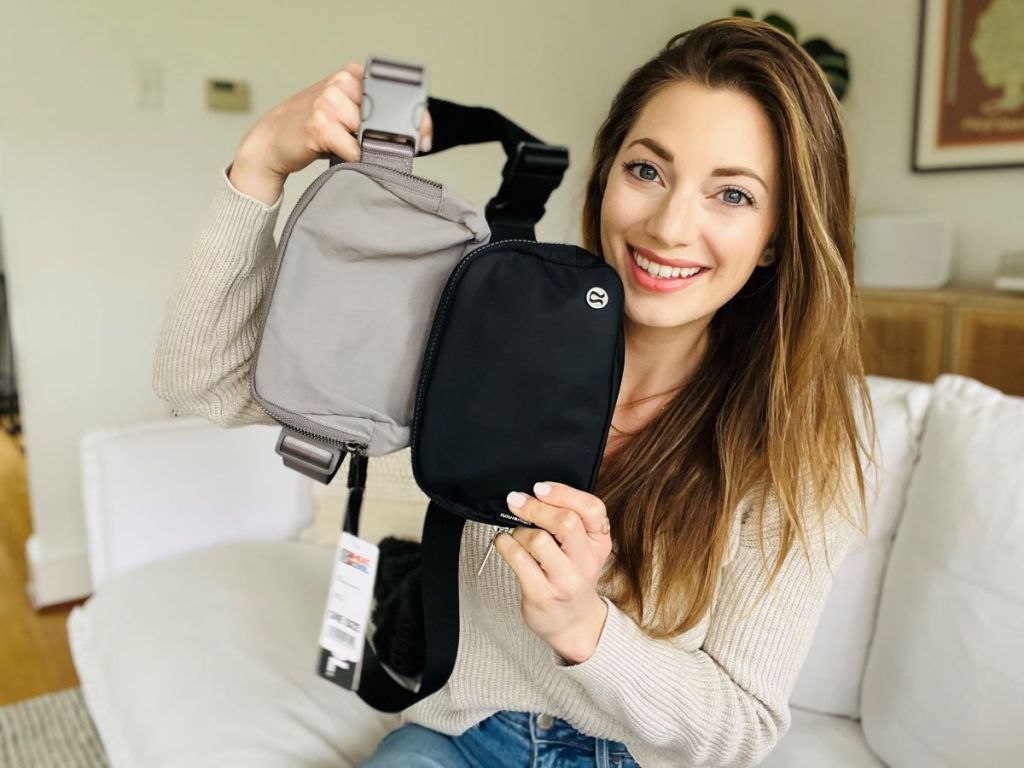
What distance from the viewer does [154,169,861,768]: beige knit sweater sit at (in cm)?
78

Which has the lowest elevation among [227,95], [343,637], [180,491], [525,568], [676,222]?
[180,491]

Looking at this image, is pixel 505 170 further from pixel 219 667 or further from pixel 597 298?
pixel 219 667

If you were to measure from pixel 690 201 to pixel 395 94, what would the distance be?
1.19 feet

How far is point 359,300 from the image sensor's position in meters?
0.71

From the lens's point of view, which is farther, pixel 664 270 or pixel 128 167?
pixel 128 167

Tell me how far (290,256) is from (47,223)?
6.13 ft

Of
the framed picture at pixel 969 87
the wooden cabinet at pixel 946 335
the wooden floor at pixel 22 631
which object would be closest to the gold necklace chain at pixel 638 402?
the wooden cabinet at pixel 946 335

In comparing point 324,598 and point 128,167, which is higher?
point 128,167

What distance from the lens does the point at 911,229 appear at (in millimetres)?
2666

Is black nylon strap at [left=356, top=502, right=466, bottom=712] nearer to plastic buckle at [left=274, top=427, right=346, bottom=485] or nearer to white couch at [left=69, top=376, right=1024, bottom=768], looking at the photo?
plastic buckle at [left=274, top=427, right=346, bottom=485]

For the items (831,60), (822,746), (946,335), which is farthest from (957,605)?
(831,60)

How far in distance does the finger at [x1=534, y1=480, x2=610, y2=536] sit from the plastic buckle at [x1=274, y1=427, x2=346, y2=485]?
18 centimetres

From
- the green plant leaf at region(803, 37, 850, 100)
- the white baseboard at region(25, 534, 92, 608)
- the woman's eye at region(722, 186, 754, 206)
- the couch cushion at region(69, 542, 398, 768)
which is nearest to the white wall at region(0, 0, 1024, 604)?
the white baseboard at region(25, 534, 92, 608)

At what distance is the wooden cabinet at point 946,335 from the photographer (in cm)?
233
